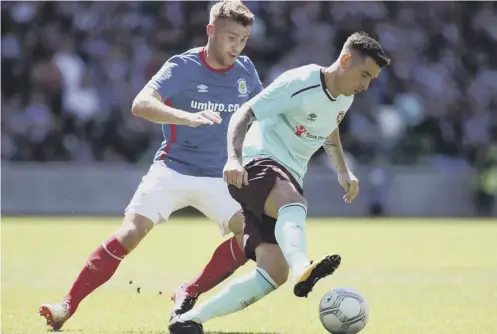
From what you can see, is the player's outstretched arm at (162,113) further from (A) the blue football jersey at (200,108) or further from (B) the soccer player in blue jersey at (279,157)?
(A) the blue football jersey at (200,108)

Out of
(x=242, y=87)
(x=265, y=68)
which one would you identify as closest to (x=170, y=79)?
(x=242, y=87)

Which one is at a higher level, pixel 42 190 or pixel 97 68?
pixel 97 68

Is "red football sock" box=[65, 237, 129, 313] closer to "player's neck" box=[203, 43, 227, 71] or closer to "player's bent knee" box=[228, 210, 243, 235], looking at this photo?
"player's bent knee" box=[228, 210, 243, 235]

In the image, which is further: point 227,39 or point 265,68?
point 265,68

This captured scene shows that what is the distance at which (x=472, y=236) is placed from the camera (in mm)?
16016

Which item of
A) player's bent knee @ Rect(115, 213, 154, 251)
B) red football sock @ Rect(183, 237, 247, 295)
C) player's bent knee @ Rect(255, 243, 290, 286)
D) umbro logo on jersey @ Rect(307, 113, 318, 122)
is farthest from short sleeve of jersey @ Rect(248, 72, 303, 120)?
red football sock @ Rect(183, 237, 247, 295)

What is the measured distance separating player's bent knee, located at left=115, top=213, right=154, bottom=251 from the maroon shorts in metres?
0.84

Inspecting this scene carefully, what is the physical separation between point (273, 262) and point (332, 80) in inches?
45.0

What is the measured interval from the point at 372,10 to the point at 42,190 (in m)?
7.74

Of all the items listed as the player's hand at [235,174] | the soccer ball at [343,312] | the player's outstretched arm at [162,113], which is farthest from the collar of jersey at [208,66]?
the soccer ball at [343,312]

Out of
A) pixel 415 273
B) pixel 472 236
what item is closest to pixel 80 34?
pixel 472 236

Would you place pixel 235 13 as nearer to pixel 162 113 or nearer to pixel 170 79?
pixel 170 79

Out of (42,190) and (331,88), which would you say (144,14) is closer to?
(42,190)

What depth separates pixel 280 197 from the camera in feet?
20.4
